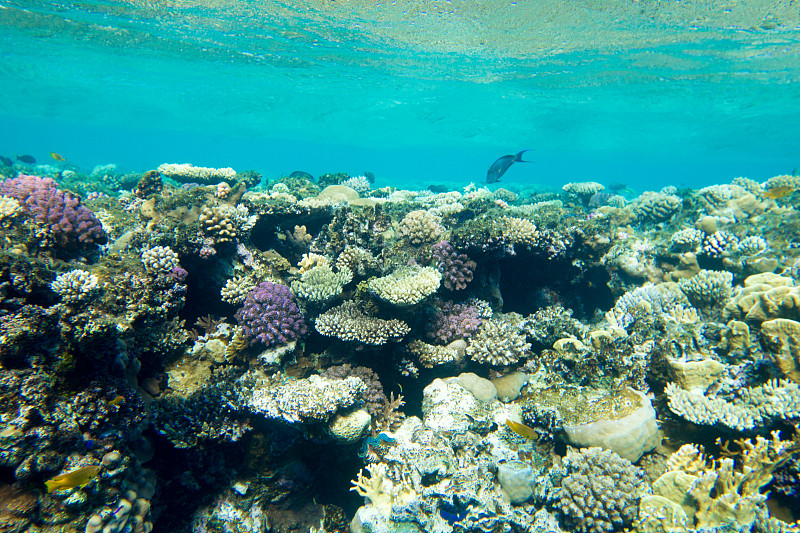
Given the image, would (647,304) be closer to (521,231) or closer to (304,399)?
(521,231)

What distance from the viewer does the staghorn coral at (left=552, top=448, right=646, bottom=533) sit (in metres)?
3.41

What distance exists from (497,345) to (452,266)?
4.98 ft

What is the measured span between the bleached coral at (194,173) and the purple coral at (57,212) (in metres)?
4.14

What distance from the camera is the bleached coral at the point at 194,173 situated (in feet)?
30.6

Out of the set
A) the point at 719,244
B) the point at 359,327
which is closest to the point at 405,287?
the point at 359,327

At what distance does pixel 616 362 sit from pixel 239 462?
545 cm

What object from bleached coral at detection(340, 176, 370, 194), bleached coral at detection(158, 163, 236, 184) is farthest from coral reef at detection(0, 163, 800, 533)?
bleached coral at detection(340, 176, 370, 194)

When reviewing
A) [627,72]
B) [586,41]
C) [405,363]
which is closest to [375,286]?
[405,363]

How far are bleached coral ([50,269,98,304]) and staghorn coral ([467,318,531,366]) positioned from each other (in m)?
4.86

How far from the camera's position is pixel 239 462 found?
4.28 m

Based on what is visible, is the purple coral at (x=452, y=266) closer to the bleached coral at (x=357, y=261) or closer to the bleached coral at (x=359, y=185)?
the bleached coral at (x=357, y=261)

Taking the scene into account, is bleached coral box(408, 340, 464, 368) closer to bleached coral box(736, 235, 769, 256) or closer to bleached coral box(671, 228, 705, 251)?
bleached coral box(671, 228, 705, 251)

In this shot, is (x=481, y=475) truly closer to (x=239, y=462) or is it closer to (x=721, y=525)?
(x=721, y=525)

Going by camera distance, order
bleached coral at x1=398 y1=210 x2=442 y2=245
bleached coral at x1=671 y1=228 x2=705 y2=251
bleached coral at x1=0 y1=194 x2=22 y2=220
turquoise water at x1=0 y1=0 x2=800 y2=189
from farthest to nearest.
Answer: turquoise water at x1=0 y1=0 x2=800 y2=189 < bleached coral at x1=671 y1=228 x2=705 y2=251 < bleached coral at x1=398 y1=210 x2=442 y2=245 < bleached coral at x1=0 y1=194 x2=22 y2=220
